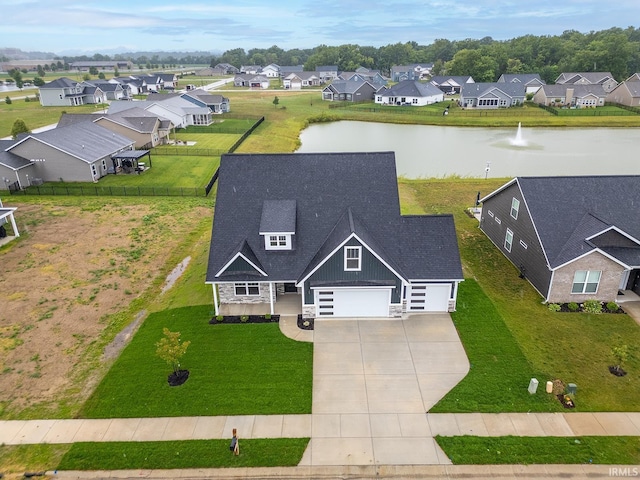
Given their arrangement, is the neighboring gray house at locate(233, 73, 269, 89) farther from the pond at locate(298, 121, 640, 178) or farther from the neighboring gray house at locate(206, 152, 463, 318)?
the neighboring gray house at locate(206, 152, 463, 318)

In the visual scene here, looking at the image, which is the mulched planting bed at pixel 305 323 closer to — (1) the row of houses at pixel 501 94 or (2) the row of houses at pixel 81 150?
(2) the row of houses at pixel 81 150

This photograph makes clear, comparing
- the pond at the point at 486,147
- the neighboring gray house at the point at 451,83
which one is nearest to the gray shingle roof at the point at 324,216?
the pond at the point at 486,147

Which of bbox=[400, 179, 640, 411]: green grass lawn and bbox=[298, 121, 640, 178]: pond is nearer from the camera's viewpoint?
bbox=[400, 179, 640, 411]: green grass lawn

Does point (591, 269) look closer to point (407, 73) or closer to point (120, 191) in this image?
point (120, 191)

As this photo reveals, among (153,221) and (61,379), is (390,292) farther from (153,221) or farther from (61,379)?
(153,221)

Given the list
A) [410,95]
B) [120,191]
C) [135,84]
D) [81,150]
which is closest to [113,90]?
[135,84]

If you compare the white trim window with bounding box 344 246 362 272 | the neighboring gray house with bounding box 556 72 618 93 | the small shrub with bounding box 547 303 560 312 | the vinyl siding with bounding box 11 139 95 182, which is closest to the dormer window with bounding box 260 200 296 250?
the white trim window with bounding box 344 246 362 272
